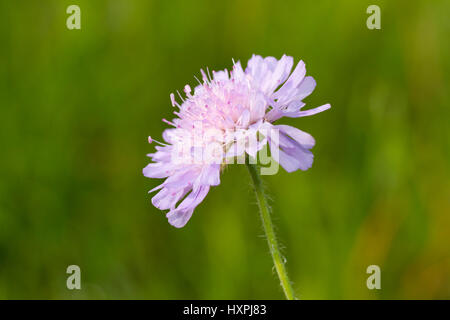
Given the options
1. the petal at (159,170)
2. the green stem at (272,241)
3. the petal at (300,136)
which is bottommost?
the green stem at (272,241)

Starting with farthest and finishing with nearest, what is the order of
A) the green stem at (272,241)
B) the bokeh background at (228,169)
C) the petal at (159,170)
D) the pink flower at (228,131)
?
1. the bokeh background at (228,169)
2. the petal at (159,170)
3. the pink flower at (228,131)
4. the green stem at (272,241)

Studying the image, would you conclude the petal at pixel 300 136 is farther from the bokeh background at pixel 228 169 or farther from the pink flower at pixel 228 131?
the bokeh background at pixel 228 169

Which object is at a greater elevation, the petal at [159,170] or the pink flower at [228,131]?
the pink flower at [228,131]

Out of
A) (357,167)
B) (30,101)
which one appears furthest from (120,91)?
(357,167)

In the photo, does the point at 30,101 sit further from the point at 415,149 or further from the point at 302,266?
the point at 415,149

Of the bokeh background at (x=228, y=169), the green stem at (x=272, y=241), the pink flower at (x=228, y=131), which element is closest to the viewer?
the green stem at (x=272, y=241)

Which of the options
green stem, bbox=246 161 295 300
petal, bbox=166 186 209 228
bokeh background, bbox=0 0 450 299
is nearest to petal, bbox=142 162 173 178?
petal, bbox=166 186 209 228

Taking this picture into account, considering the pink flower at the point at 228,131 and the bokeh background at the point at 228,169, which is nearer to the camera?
the pink flower at the point at 228,131

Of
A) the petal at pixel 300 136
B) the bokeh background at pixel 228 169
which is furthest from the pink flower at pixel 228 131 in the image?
the bokeh background at pixel 228 169
